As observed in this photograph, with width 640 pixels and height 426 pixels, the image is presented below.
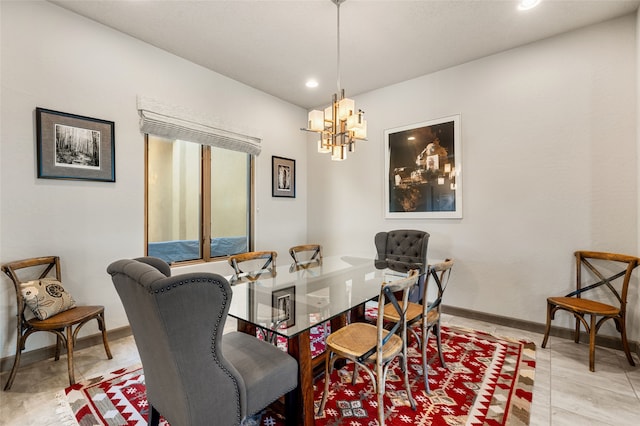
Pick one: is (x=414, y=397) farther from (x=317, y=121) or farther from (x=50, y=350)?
(x=50, y=350)

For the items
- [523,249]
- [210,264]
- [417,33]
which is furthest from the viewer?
[210,264]

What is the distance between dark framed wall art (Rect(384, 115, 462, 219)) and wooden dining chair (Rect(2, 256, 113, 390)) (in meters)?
3.47

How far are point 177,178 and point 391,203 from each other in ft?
9.30

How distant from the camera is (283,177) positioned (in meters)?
4.66

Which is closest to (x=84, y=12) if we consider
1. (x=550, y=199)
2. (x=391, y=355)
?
(x=391, y=355)

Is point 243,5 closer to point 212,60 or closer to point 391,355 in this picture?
point 212,60

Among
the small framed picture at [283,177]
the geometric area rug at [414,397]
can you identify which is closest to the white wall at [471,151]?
the geometric area rug at [414,397]

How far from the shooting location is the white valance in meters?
3.05

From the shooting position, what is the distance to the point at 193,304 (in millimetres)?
1082

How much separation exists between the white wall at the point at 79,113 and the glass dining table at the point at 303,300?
4.67 ft

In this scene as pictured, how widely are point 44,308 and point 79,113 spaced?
171 cm

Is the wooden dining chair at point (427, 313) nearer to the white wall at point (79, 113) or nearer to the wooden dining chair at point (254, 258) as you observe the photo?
the wooden dining chair at point (254, 258)

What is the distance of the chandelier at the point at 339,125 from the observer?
2340 millimetres

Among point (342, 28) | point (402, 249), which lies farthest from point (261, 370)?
point (342, 28)
